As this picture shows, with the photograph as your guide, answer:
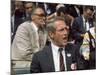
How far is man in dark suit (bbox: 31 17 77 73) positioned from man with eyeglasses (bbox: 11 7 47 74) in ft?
0.15

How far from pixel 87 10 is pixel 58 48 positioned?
0.39 m

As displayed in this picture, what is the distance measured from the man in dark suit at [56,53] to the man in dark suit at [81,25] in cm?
6

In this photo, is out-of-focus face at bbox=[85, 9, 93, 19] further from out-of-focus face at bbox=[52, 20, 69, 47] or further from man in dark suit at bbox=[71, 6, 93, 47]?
out-of-focus face at bbox=[52, 20, 69, 47]

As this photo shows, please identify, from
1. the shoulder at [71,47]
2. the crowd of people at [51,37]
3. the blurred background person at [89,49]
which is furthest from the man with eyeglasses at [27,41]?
the blurred background person at [89,49]

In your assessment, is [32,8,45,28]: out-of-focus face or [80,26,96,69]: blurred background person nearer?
[32,8,45,28]: out-of-focus face

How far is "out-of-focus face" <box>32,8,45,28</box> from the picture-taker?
5.23 feet

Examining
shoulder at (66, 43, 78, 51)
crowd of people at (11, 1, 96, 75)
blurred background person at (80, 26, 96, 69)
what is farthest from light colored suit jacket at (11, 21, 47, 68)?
blurred background person at (80, 26, 96, 69)

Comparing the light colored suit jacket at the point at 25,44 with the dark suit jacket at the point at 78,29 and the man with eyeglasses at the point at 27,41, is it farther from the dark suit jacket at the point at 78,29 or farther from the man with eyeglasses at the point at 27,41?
the dark suit jacket at the point at 78,29

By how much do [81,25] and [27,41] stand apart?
1.49 ft

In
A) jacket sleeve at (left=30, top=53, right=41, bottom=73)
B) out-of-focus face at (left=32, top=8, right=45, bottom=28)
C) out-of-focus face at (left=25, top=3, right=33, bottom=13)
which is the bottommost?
jacket sleeve at (left=30, top=53, right=41, bottom=73)

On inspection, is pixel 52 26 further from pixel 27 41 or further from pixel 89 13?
pixel 89 13

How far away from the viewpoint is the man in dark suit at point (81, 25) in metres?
1.71
